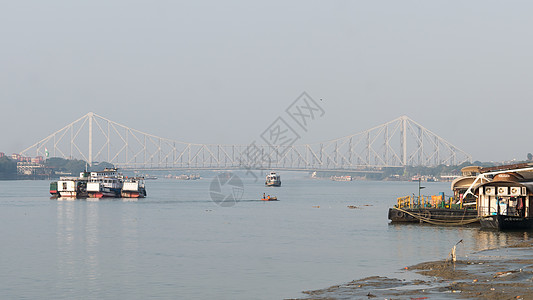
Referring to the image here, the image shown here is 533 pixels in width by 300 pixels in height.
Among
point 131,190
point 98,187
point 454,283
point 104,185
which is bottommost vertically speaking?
point 454,283

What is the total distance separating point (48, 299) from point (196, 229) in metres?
39.7

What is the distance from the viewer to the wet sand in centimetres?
2720

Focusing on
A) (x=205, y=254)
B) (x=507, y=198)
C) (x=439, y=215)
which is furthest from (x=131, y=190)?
(x=205, y=254)

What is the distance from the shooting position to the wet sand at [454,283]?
89.2 ft

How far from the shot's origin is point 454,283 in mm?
29797

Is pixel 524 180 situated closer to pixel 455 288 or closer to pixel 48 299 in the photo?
pixel 455 288

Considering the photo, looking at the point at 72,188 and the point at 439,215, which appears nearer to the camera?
the point at 439,215

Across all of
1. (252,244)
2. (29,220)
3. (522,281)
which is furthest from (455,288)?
(29,220)

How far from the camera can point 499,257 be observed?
39531 millimetres

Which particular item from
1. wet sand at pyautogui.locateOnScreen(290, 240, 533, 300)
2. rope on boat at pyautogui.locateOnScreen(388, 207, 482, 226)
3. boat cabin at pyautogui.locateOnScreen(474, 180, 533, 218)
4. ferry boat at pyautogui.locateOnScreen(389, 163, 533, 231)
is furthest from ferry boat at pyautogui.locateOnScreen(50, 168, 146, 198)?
wet sand at pyautogui.locateOnScreen(290, 240, 533, 300)

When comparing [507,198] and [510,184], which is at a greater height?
[510,184]

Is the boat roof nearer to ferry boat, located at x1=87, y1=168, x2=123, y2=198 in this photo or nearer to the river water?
the river water

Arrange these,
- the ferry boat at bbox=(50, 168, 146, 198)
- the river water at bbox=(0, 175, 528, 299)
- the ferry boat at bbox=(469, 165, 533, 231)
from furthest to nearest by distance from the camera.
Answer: the ferry boat at bbox=(50, 168, 146, 198) < the ferry boat at bbox=(469, 165, 533, 231) < the river water at bbox=(0, 175, 528, 299)

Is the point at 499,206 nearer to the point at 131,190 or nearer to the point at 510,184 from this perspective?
the point at 510,184
